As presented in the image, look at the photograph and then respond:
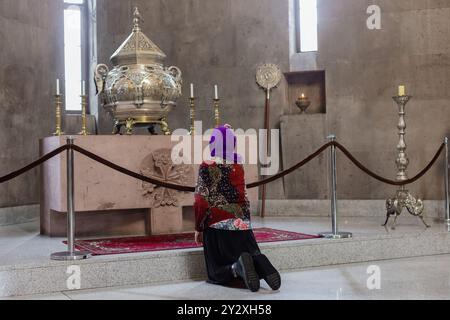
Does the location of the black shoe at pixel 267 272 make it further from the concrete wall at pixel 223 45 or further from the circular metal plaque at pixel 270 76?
the circular metal plaque at pixel 270 76

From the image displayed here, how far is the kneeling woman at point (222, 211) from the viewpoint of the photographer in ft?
19.9

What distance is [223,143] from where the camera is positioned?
20.0 ft

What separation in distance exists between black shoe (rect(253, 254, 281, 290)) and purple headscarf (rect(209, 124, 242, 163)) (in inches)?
38.7

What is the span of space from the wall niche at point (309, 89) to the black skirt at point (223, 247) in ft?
17.9

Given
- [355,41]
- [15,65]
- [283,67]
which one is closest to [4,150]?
[15,65]

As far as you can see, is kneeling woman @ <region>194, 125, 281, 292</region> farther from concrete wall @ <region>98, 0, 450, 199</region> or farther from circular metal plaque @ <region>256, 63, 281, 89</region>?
circular metal plaque @ <region>256, 63, 281, 89</region>

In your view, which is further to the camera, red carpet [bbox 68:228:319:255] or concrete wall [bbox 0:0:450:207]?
concrete wall [bbox 0:0:450:207]

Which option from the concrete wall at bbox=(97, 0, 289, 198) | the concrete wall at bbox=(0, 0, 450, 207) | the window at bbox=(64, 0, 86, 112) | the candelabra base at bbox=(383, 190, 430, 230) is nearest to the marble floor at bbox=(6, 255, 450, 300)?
the candelabra base at bbox=(383, 190, 430, 230)

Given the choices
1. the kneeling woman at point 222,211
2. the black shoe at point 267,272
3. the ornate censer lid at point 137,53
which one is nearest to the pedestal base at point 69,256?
the kneeling woman at point 222,211

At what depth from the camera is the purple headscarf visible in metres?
6.07

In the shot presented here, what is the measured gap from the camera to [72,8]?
40.4 feet

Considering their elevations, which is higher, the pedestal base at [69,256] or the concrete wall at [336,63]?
the concrete wall at [336,63]

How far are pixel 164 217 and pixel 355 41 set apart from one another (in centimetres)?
464

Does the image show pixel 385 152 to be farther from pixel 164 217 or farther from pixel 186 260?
pixel 186 260
